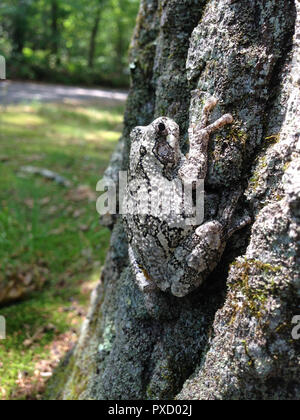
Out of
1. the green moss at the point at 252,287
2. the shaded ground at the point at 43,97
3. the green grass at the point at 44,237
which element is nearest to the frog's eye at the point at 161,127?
the green moss at the point at 252,287

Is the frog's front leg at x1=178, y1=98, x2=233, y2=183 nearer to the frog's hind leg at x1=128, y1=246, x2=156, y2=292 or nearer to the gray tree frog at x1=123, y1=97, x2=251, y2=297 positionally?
the gray tree frog at x1=123, y1=97, x2=251, y2=297

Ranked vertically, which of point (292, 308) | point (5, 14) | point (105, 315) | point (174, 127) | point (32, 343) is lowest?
point (32, 343)

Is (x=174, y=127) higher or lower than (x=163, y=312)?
higher

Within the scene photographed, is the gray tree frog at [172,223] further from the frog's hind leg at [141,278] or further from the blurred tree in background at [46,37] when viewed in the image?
the blurred tree in background at [46,37]

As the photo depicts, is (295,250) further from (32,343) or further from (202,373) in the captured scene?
(32,343)

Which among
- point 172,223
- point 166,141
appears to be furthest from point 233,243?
point 166,141

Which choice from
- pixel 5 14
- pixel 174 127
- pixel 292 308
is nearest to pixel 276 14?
pixel 174 127
